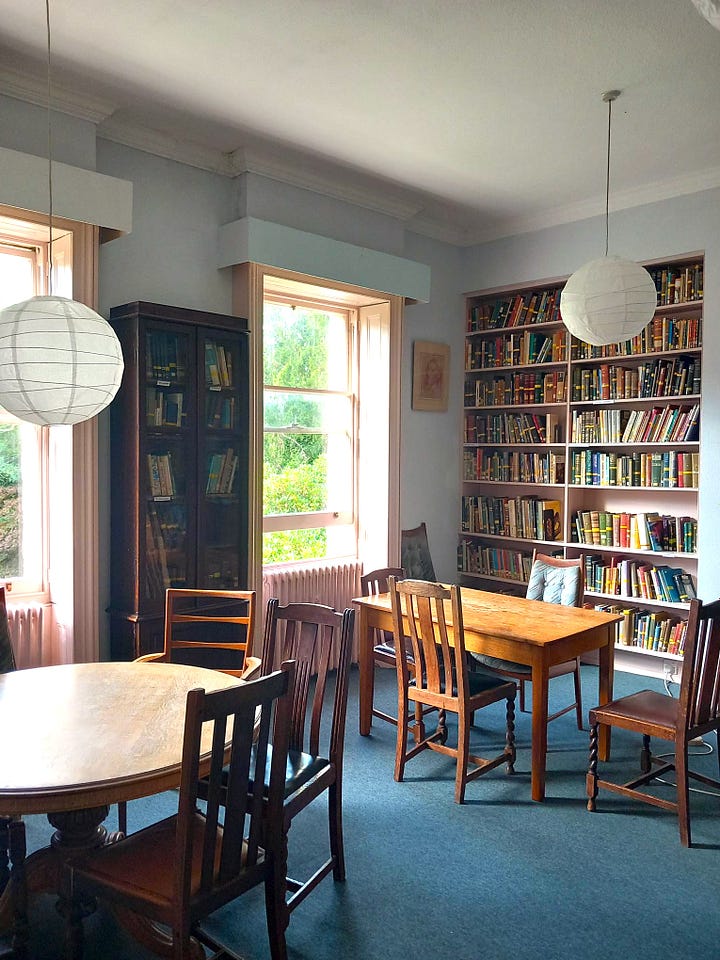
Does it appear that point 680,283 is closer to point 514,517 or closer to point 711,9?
point 514,517

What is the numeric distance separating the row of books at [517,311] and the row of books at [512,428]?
0.69 meters

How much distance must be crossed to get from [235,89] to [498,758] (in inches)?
131

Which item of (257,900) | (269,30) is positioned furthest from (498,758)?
(269,30)

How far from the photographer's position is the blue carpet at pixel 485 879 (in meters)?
2.38

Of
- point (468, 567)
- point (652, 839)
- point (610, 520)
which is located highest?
point (610, 520)

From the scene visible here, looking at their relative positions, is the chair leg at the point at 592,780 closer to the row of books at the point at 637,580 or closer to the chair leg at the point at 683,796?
the chair leg at the point at 683,796

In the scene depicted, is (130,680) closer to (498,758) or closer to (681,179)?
(498,758)

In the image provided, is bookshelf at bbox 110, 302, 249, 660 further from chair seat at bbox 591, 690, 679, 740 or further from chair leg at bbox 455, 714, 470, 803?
chair seat at bbox 591, 690, 679, 740

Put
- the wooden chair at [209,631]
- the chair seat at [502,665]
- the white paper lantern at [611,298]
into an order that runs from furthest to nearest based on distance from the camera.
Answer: the wooden chair at [209,631] < the chair seat at [502,665] < the white paper lantern at [611,298]

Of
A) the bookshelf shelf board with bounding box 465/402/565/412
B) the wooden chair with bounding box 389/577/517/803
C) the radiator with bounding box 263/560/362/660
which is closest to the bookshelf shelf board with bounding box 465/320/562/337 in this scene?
the bookshelf shelf board with bounding box 465/402/565/412

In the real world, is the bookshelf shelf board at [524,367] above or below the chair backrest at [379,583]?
above

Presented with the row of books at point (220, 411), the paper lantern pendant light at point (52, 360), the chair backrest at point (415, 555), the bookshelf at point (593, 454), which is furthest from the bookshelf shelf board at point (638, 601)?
the paper lantern pendant light at point (52, 360)

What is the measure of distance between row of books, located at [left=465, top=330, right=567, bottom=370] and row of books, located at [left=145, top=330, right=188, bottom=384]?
279 centimetres

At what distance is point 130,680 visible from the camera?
9.01 feet
